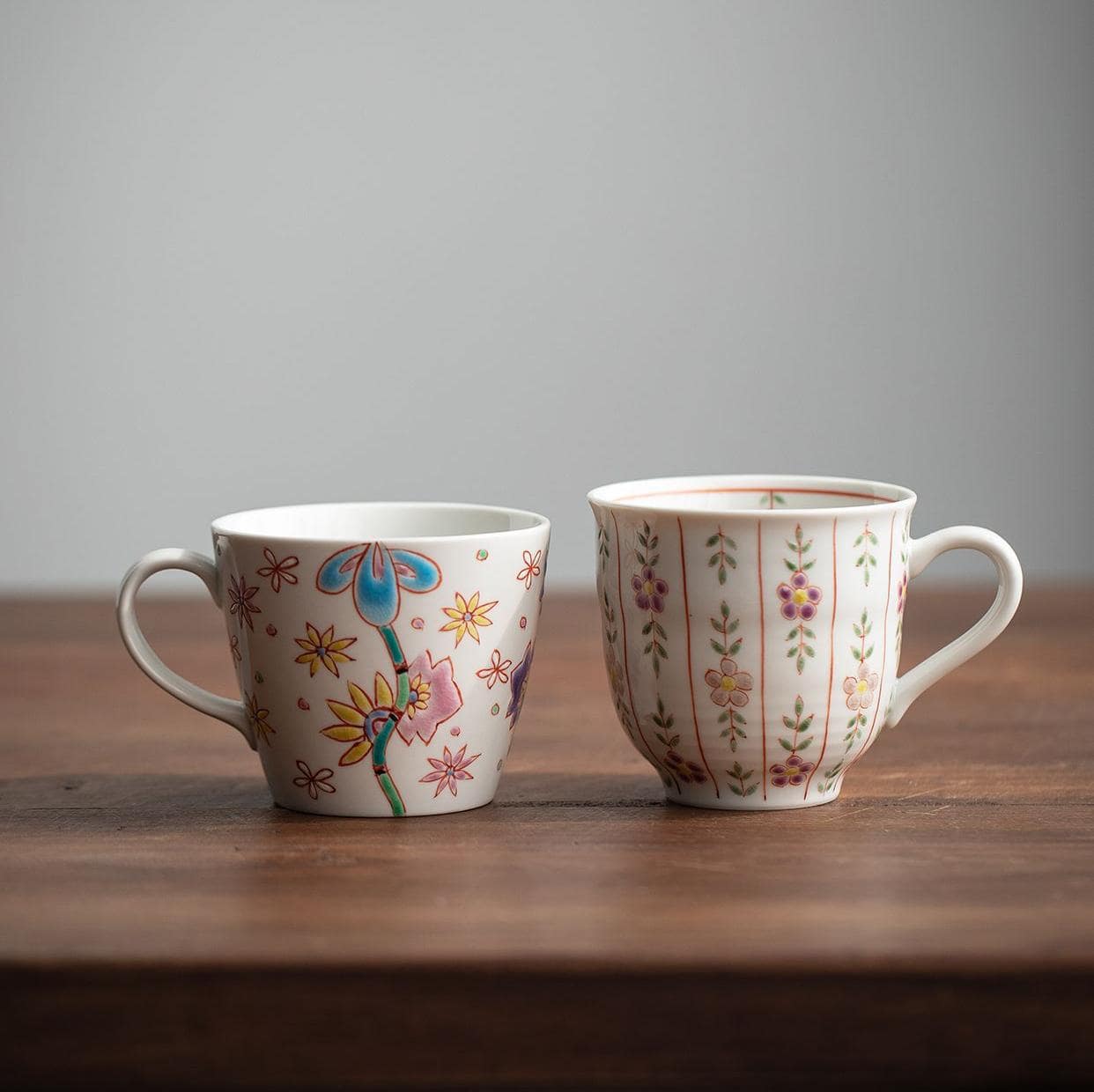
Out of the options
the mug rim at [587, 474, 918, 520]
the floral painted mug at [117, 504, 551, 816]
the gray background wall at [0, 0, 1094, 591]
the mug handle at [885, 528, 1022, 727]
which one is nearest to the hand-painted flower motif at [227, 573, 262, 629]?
the floral painted mug at [117, 504, 551, 816]

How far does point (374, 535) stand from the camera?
0.66 meters

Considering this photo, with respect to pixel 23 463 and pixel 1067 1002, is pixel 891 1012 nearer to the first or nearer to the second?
pixel 1067 1002

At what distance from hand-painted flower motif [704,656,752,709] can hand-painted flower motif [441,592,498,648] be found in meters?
0.09

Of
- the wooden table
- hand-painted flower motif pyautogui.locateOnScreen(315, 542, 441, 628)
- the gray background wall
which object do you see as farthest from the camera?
the gray background wall

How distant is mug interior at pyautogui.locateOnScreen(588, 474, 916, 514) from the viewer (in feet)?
2.03

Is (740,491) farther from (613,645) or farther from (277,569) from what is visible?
(277,569)

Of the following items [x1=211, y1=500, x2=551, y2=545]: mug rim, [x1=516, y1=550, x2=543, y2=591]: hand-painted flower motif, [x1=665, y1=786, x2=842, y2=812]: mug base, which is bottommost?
[x1=665, y1=786, x2=842, y2=812]: mug base

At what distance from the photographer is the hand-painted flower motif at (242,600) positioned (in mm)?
567

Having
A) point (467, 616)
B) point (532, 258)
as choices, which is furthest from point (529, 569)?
point (532, 258)

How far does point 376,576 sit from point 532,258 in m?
1.69

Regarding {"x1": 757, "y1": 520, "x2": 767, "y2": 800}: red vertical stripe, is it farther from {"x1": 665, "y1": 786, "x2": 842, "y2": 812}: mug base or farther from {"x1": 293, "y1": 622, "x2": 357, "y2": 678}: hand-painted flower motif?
{"x1": 293, "y1": 622, "x2": 357, "y2": 678}: hand-painted flower motif

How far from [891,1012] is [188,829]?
0.27 meters

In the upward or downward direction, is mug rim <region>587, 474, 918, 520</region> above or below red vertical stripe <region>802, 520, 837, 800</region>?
above

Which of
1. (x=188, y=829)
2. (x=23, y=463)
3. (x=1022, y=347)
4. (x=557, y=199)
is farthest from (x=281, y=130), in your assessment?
(x=188, y=829)
